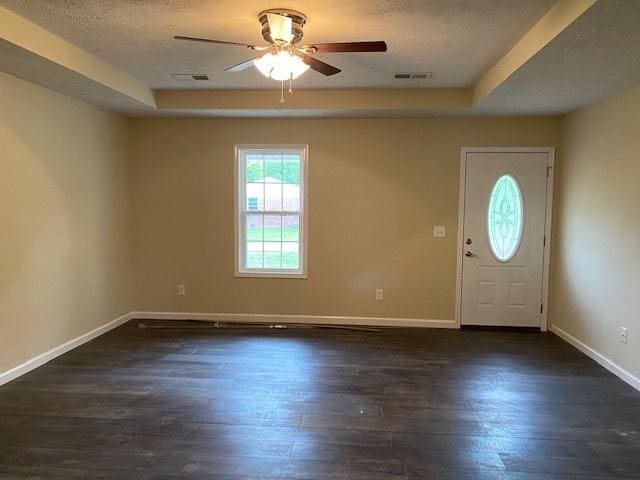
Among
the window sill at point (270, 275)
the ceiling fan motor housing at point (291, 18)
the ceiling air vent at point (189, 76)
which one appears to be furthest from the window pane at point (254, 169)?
the ceiling fan motor housing at point (291, 18)

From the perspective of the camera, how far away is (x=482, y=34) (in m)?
3.07

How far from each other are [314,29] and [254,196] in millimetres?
2636

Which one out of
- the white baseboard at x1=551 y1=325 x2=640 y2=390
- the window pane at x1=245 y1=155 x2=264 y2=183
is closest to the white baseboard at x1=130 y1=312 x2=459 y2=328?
the white baseboard at x1=551 y1=325 x2=640 y2=390

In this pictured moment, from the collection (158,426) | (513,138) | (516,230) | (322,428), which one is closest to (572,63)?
(513,138)

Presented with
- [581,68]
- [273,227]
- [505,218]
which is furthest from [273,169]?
[581,68]

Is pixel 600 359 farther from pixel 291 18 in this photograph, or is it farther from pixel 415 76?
pixel 291 18

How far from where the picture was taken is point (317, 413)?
10.1ft

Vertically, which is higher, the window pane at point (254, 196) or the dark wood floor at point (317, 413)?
the window pane at point (254, 196)

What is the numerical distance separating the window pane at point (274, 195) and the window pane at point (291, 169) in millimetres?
125

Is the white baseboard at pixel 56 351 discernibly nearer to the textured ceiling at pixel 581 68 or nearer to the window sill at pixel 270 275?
the window sill at pixel 270 275

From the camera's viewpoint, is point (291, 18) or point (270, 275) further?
point (270, 275)

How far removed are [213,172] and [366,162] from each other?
1.78m

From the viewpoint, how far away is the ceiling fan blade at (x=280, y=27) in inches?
103

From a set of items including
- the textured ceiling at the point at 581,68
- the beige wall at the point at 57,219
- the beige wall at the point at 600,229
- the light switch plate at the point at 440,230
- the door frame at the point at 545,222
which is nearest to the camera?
the textured ceiling at the point at 581,68
